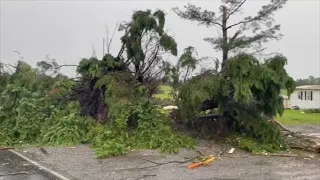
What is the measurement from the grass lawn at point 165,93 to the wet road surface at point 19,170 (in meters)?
6.02

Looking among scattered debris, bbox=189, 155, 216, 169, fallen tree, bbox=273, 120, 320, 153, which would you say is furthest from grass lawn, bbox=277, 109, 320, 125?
scattered debris, bbox=189, 155, 216, 169

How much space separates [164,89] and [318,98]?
89.8ft

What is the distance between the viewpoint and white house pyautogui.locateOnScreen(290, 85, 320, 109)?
40.5 metres

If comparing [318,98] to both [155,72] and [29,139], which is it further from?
[29,139]

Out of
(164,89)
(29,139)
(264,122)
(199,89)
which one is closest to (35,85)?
(29,139)

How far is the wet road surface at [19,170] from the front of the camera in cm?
995

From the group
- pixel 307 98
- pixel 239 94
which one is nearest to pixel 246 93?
pixel 239 94

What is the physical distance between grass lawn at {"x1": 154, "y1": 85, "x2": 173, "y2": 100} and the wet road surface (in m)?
6.02

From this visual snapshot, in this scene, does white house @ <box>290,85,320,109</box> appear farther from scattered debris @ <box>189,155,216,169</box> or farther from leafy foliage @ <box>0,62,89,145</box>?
scattered debris @ <box>189,155,216,169</box>

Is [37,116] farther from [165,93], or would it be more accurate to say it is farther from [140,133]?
[165,93]

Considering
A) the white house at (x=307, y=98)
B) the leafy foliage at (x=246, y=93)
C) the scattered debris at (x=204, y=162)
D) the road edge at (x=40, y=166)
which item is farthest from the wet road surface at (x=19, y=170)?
the white house at (x=307, y=98)

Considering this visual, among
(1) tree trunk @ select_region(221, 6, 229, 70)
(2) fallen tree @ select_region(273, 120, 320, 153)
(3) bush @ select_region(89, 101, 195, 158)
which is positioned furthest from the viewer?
(1) tree trunk @ select_region(221, 6, 229, 70)

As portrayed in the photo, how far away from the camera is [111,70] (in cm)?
1688

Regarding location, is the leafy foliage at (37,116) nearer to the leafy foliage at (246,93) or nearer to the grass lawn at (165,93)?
the grass lawn at (165,93)
